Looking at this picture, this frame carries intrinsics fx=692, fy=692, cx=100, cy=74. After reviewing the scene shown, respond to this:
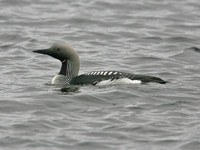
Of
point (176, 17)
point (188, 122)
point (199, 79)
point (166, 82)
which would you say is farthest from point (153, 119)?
point (176, 17)

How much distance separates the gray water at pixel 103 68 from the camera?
318 inches

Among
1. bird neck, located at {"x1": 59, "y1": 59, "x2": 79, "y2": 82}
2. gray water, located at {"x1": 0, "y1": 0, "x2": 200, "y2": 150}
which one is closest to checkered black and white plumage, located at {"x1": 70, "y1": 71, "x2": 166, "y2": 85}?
gray water, located at {"x1": 0, "y1": 0, "x2": 200, "y2": 150}

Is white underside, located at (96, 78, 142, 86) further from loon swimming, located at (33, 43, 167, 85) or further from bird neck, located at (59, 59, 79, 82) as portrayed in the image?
bird neck, located at (59, 59, 79, 82)

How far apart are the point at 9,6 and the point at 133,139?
1099 cm

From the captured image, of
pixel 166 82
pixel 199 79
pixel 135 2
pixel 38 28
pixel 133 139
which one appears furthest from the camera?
pixel 135 2

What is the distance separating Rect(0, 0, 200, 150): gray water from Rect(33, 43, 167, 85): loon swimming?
0.12 m

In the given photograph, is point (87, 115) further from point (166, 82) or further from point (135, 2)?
point (135, 2)

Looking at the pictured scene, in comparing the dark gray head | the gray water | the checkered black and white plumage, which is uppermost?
the dark gray head

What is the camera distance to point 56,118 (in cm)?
874

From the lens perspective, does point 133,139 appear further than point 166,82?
No

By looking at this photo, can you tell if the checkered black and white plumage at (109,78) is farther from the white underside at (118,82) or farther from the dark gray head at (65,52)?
the dark gray head at (65,52)

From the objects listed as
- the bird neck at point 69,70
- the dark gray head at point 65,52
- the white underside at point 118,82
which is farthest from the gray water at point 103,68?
the dark gray head at point 65,52

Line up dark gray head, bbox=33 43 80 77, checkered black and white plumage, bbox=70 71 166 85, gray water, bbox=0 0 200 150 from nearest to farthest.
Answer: gray water, bbox=0 0 200 150
checkered black and white plumage, bbox=70 71 166 85
dark gray head, bbox=33 43 80 77

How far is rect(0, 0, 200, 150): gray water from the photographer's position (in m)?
8.07
